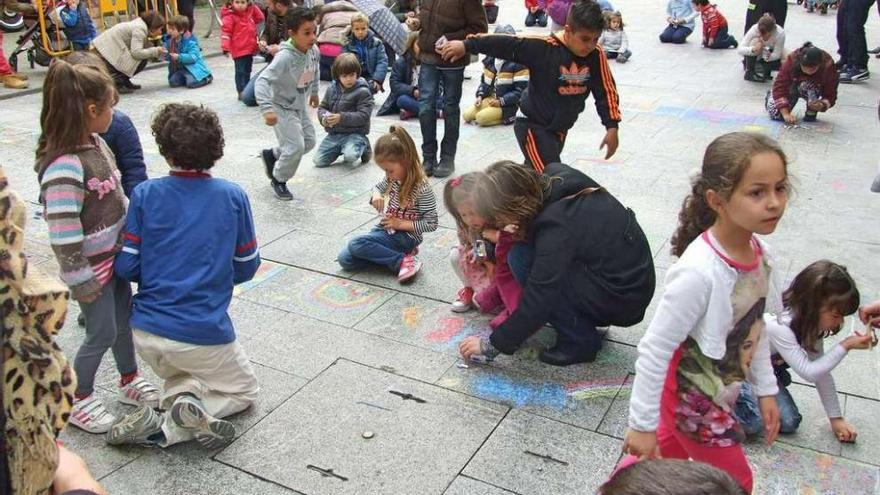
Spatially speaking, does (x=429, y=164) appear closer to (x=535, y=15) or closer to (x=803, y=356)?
(x=803, y=356)

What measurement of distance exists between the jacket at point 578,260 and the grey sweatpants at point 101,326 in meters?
1.62

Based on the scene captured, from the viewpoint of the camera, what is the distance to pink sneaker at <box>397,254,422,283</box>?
16.5ft

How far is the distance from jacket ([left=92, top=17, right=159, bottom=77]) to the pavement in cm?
279

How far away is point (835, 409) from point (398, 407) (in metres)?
1.82

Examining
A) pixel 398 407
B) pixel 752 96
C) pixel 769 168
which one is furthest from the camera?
pixel 752 96

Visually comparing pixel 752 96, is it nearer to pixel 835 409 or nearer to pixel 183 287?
pixel 835 409

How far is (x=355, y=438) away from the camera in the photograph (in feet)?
11.6

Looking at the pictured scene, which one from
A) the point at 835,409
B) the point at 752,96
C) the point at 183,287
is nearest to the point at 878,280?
the point at 835,409

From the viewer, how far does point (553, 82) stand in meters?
5.45

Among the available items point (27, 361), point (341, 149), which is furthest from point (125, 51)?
point (27, 361)

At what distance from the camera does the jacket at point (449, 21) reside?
690cm

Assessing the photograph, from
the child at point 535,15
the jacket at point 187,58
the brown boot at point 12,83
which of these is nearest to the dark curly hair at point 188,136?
the jacket at point 187,58

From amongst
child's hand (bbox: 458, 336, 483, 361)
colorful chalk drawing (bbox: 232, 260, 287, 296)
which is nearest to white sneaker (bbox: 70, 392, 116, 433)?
colorful chalk drawing (bbox: 232, 260, 287, 296)

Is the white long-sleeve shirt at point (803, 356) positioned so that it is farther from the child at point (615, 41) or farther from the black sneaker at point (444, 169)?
the child at point (615, 41)
